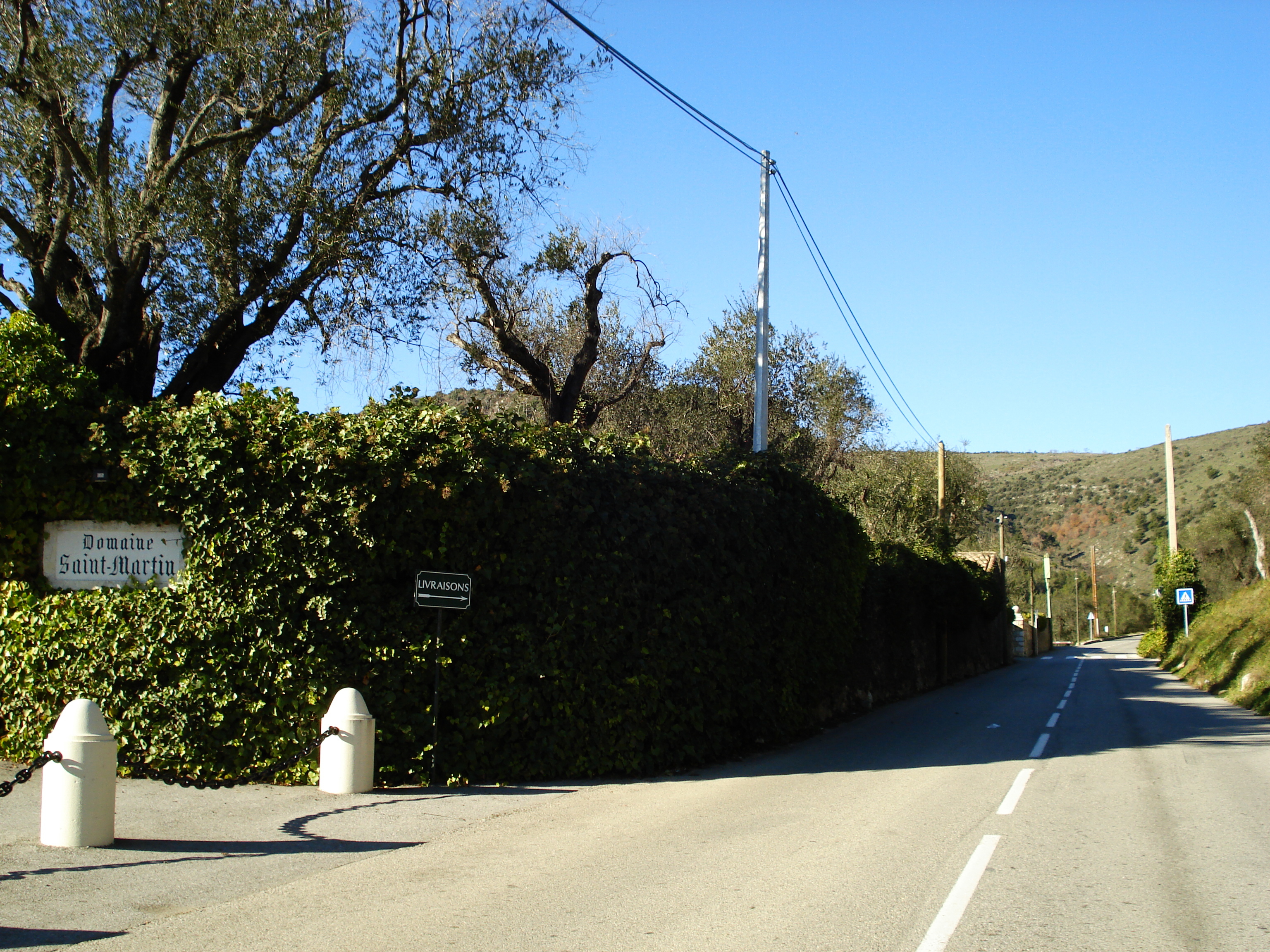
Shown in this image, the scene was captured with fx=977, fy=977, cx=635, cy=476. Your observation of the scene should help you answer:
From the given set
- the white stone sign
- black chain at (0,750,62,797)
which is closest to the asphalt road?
black chain at (0,750,62,797)

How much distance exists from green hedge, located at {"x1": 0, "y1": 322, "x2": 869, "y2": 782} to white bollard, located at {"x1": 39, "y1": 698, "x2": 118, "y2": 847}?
2519 mm

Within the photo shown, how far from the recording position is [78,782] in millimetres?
6535

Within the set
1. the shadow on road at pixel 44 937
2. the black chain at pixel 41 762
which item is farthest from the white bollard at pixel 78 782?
the shadow on road at pixel 44 937

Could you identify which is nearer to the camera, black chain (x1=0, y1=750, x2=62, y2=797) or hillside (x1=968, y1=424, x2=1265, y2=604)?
black chain (x1=0, y1=750, x2=62, y2=797)

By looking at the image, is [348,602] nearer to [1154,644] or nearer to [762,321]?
[762,321]

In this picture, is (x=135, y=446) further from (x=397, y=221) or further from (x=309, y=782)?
(x=397, y=221)

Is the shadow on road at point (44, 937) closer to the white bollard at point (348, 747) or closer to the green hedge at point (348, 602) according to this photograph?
the white bollard at point (348, 747)

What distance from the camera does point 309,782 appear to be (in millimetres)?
9180

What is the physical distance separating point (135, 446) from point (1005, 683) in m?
27.2

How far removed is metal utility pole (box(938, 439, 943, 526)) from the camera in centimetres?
3694

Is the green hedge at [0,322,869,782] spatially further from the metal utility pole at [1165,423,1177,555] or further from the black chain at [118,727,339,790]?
the metal utility pole at [1165,423,1177,555]

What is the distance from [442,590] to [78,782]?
3.50 m

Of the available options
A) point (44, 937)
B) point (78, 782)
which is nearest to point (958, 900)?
point (44, 937)

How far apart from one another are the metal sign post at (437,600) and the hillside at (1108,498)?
67474 mm
